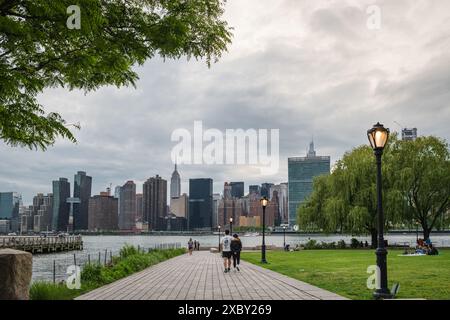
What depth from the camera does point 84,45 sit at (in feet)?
32.0

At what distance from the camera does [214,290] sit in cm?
1349

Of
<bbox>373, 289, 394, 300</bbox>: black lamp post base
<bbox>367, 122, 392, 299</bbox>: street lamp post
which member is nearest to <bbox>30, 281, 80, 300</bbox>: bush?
<bbox>373, 289, 394, 300</bbox>: black lamp post base

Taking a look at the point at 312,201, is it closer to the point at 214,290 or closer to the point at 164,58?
the point at 214,290

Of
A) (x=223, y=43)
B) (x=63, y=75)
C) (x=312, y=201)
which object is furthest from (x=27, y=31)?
(x=312, y=201)

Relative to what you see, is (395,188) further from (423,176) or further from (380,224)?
(380,224)

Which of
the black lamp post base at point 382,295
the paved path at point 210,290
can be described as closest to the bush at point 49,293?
the paved path at point 210,290

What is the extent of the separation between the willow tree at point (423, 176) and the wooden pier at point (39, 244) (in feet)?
150

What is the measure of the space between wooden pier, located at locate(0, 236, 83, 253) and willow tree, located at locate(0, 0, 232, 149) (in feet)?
170

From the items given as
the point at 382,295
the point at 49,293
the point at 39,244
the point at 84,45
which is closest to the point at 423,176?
the point at 382,295

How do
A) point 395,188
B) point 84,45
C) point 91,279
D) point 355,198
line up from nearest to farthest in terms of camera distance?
point 84,45
point 91,279
point 395,188
point 355,198

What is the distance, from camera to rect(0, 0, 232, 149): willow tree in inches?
350

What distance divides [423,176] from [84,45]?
42.0 metres

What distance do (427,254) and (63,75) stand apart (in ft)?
90.2

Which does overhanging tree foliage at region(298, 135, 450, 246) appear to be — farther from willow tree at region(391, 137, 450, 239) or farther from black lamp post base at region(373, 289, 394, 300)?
black lamp post base at region(373, 289, 394, 300)
